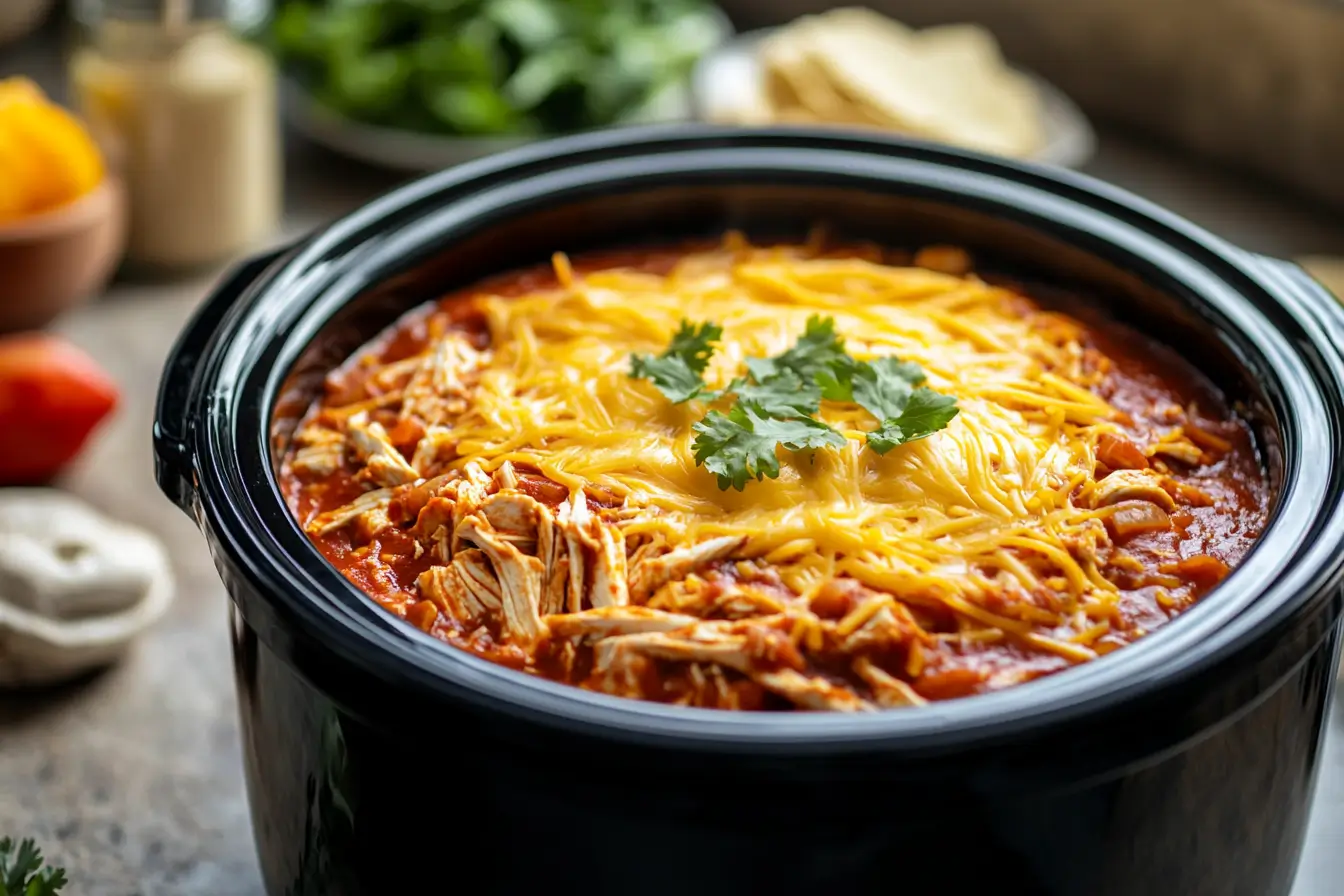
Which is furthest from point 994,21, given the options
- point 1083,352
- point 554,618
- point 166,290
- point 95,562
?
point 554,618

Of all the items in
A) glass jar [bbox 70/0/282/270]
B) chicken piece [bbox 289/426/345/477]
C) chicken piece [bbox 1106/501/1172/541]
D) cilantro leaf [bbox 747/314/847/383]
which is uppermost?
chicken piece [bbox 1106/501/1172/541]

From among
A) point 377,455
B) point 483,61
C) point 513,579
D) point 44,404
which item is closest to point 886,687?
point 513,579

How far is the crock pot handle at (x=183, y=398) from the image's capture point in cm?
193

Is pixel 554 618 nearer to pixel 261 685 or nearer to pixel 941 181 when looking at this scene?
pixel 261 685

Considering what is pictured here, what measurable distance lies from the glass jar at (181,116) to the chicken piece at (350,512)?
2.23 m

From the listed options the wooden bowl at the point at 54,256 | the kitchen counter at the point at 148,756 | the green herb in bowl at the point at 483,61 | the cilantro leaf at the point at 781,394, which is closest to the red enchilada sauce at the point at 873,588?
the cilantro leaf at the point at 781,394

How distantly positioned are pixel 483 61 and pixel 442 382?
2.54 metres

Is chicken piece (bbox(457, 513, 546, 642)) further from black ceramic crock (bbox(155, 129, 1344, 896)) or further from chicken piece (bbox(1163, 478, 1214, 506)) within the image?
chicken piece (bbox(1163, 478, 1214, 506))

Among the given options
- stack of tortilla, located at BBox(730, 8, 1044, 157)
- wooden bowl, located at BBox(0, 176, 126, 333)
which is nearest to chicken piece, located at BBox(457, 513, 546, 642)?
wooden bowl, located at BBox(0, 176, 126, 333)

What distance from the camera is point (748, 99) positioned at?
468 cm

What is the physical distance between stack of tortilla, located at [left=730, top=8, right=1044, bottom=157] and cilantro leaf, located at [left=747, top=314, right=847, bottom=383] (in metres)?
2.07

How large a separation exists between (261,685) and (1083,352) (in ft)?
4.39

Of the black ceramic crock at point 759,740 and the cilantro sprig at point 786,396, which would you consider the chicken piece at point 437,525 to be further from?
the cilantro sprig at point 786,396

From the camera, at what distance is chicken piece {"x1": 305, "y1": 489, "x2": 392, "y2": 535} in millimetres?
2061
